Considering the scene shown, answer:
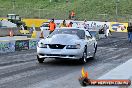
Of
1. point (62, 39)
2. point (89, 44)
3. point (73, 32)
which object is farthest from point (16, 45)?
point (62, 39)

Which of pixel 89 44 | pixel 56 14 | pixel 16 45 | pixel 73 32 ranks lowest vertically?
pixel 16 45

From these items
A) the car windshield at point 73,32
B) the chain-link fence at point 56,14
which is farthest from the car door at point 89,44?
the chain-link fence at point 56,14

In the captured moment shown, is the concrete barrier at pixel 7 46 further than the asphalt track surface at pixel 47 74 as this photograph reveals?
Yes

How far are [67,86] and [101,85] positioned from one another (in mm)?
1121

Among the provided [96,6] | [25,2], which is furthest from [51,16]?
[25,2]

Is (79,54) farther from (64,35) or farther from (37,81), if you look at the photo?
(37,81)

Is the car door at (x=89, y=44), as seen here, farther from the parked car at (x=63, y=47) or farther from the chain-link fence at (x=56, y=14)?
the chain-link fence at (x=56, y=14)

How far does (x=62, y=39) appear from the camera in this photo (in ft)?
51.4

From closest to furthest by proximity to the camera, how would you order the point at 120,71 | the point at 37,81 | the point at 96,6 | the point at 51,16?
the point at 37,81
the point at 120,71
the point at 51,16
the point at 96,6

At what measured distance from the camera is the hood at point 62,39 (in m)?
15.4

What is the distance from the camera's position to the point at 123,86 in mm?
9453

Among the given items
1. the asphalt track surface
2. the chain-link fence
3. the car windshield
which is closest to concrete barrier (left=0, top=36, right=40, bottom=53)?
the car windshield

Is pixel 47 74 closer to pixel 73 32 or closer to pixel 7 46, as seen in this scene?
pixel 73 32

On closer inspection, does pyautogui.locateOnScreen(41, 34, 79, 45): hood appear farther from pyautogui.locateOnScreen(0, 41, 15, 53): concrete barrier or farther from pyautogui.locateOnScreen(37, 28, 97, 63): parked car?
pyautogui.locateOnScreen(0, 41, 15, 53): concrete barrier
